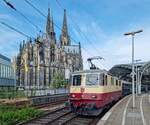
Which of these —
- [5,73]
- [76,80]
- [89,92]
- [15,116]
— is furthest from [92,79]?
[5,73]

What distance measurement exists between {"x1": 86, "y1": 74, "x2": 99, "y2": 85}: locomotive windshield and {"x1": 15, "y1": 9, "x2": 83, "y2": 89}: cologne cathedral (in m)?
88.8

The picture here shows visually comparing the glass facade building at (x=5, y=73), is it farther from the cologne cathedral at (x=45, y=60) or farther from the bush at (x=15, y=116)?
the cologne cathedral at (x=45, y=60)

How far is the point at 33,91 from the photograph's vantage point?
40.5m

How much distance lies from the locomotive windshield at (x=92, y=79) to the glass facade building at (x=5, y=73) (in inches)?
1393

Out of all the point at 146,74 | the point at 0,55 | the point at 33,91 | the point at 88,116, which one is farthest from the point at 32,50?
the point at 88,116

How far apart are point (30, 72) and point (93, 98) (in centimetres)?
9977

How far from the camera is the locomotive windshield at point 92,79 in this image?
20.3 m

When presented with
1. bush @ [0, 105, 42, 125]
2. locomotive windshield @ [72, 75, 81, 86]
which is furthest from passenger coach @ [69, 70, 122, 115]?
bush @ [0, 105, 42, 125]

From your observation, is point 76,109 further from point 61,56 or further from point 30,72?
point 61,56

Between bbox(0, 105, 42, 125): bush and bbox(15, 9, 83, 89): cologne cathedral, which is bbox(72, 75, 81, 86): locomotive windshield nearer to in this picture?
bbox(0, 105, 42, 125): bush

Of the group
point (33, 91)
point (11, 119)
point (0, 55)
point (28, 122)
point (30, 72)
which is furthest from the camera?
point (30, 72)

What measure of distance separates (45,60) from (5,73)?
218 ft

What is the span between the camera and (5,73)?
189ft

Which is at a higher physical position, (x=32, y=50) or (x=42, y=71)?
(x=32, y=50)
